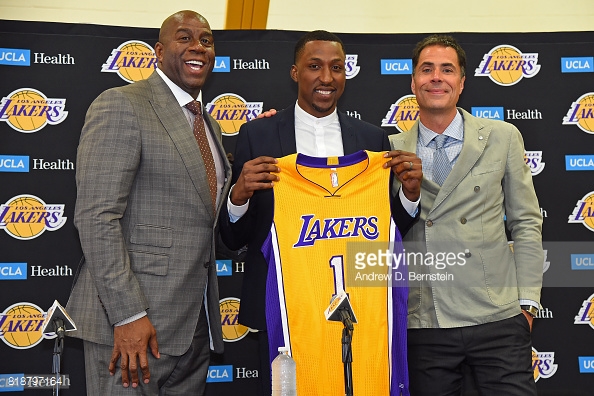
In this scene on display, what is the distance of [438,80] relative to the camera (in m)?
3.26

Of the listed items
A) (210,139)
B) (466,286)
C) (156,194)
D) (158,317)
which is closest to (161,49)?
(210,139)

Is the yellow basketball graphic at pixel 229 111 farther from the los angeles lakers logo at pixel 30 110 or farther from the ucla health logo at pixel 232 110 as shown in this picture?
the los angeles lakers logo at pixel 30 110

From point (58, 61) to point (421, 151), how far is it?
2445 mm

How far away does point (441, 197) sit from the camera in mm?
3172

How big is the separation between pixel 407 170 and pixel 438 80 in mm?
570

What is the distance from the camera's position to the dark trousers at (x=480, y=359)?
3.06 metres

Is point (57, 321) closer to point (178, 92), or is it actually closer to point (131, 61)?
A: point (178, 92)

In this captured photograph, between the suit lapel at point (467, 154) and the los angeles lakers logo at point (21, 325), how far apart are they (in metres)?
2.57

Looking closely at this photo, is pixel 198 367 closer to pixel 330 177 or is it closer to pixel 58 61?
pixel 330 177

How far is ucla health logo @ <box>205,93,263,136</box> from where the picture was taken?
4.53 metres

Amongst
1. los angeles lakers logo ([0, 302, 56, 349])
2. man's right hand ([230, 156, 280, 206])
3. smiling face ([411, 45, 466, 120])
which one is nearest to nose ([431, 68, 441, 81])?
smiling face ([411, 45, 466, 120])

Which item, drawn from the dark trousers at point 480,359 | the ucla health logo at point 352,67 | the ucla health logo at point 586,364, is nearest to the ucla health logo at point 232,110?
the ucla health logo at point 352,67

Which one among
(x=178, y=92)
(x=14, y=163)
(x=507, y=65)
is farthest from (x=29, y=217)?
(x=507, y=65)

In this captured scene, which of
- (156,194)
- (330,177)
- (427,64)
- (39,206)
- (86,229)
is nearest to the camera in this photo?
(86,229)
